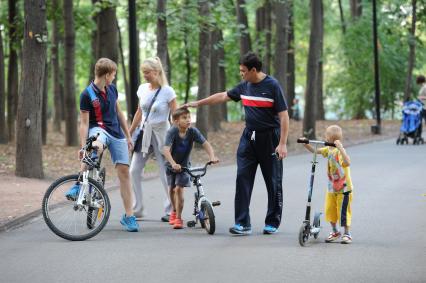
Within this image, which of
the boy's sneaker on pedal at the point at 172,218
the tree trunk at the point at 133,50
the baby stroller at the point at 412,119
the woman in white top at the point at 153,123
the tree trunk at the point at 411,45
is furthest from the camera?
the tree trunk at the point at 411,45

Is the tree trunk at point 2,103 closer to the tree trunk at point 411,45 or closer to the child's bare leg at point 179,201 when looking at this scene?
the child's bare leg at point 179,201

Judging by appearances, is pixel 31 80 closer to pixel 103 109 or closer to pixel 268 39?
pixel 103 109

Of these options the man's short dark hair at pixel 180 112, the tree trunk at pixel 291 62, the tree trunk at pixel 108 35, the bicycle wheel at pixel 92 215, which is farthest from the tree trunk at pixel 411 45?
the bicycle wheel at pixel 92 215

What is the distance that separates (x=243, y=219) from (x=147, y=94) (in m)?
2.04

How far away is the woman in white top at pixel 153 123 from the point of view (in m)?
11.7

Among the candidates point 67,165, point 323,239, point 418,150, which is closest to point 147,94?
point 323,239

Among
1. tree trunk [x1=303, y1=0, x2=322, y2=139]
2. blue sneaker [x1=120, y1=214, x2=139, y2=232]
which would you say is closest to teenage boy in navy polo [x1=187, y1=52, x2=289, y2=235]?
blue sneaker [x1=120, y1=214, x2=139, y2=232]

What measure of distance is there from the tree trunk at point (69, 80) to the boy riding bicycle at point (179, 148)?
16.3 meters

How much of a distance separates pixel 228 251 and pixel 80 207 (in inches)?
65.8

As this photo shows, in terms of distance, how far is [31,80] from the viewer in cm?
1712

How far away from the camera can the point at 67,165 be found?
2180 centimetres

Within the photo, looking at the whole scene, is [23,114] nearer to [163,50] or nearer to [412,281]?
[163,50]

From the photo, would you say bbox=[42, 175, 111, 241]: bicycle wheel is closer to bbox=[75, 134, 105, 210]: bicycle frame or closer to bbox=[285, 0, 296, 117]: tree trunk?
bbox=[75, 134, 105, 210]: bicycle frame

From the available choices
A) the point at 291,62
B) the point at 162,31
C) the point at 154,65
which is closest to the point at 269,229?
the point at 154,65
